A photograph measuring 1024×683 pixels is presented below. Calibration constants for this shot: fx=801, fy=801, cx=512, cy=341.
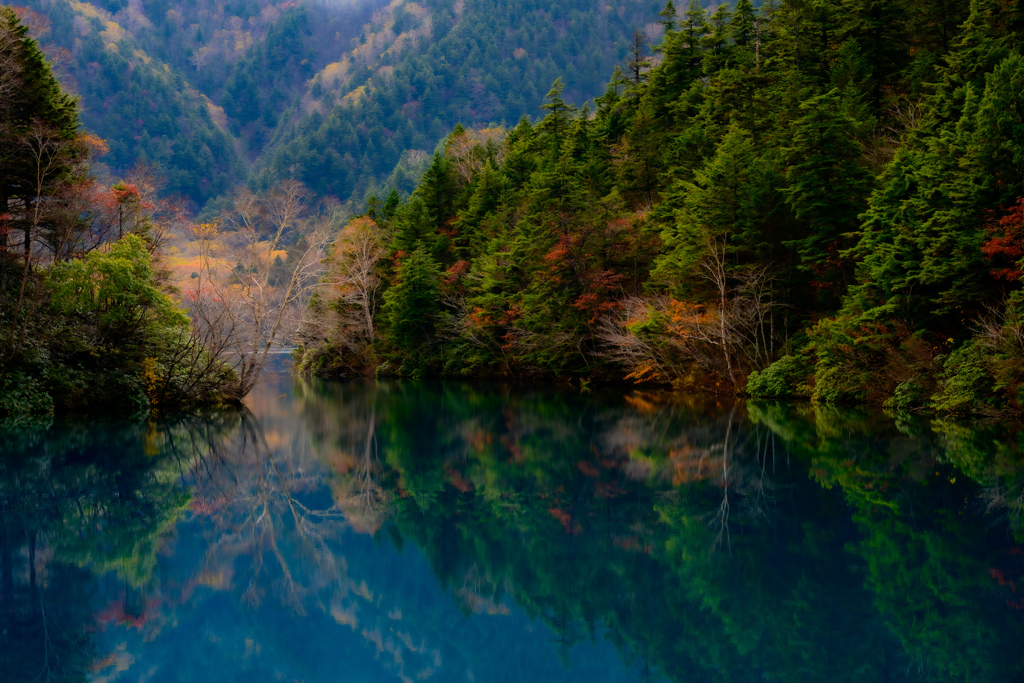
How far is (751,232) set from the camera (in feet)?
96.0

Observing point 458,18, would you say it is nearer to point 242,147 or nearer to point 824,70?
point 242,147

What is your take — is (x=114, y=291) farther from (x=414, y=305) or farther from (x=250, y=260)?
(x=414, y=305)

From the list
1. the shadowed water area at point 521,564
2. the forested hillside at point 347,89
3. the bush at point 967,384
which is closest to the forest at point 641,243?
the bush at point 967,384

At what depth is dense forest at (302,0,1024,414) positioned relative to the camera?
2097 cm

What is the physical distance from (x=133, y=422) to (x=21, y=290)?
4.42 meters

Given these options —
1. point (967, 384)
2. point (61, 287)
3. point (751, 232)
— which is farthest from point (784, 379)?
point (61, 287)

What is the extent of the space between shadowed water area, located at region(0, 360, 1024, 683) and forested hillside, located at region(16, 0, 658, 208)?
116395 millimetres

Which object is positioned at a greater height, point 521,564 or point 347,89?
point 347,89

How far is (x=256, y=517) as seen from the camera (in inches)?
405

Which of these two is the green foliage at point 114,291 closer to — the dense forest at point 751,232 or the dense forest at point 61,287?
the dense forest at point 61,287

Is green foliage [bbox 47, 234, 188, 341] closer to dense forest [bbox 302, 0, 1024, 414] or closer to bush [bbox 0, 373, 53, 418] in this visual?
bush [bbox 0, 373, 53, 418]

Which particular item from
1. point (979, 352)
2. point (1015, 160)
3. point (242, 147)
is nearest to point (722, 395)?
point (979, 352)

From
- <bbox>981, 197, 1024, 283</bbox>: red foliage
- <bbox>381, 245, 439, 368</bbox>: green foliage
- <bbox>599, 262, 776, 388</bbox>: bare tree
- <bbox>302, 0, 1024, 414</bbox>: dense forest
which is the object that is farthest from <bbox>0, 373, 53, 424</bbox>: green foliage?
<bbox>381, 245, 439, 368</bbox>: green foliage

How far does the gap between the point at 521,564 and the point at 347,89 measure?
176m
